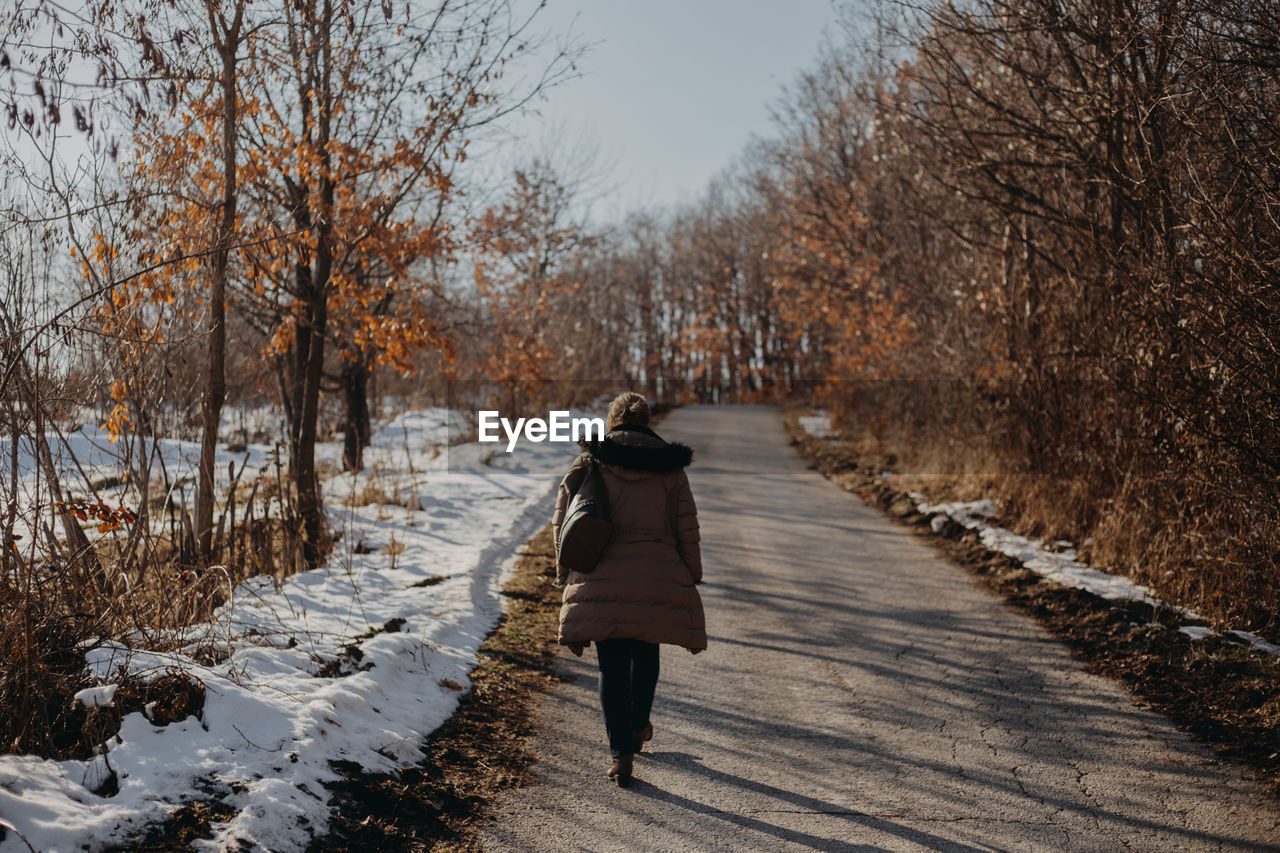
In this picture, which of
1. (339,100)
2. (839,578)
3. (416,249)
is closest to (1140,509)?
(839,578)

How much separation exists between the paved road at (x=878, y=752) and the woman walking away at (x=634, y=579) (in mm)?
409

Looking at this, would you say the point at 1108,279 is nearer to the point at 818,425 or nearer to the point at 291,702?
the point at 291,702

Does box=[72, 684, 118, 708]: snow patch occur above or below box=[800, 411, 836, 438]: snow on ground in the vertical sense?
below

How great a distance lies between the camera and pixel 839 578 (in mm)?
9867

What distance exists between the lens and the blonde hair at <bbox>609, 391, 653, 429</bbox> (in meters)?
5.28

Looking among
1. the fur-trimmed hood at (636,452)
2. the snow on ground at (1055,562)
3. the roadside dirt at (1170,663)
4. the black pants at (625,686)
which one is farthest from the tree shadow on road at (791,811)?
the snow on ground at (1055,562)

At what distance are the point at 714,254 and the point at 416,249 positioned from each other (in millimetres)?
44309

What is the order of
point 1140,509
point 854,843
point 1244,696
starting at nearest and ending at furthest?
point 854,843 < point 1244,696 < point 1140,509

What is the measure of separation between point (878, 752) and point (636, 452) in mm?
2216

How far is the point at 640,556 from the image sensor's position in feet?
16.7

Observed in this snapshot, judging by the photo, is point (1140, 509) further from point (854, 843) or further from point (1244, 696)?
point (854, 843)

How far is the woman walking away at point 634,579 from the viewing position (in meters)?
5.01

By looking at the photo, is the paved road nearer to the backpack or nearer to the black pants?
the black pants

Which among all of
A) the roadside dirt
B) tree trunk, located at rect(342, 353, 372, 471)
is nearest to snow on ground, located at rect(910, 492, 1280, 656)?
the roadside dirt
